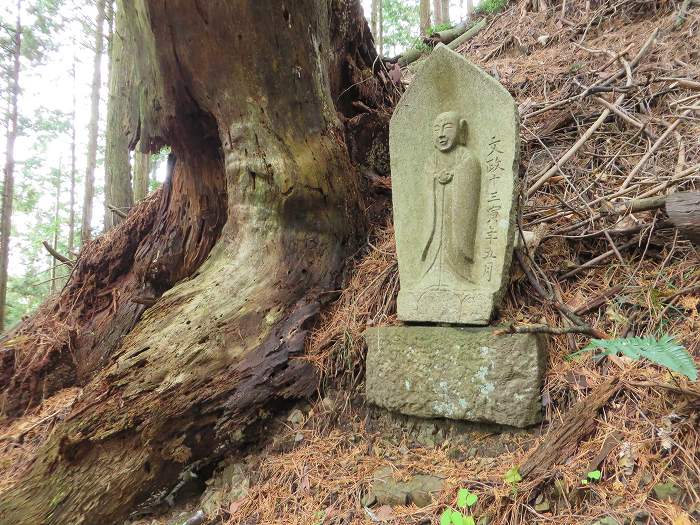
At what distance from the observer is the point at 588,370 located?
223 centimetres

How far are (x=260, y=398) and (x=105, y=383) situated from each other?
89cm

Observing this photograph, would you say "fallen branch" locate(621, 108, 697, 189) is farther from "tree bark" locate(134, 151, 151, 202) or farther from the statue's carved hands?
"tree bark" locate(134, 151, 151, 202)

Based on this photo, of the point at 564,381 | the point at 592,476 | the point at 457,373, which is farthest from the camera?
the point at 457,373

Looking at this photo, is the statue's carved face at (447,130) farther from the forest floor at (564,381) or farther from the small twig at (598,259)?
the small twig at (598,259)

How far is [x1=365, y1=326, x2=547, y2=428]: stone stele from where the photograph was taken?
89.5 inches

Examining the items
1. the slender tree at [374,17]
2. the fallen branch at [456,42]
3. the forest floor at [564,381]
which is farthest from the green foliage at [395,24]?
the forest floor at [564,381]

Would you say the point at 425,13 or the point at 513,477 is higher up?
the point at 425,13

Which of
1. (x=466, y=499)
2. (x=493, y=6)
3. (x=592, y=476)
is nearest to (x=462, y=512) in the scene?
(x=466, y=499)

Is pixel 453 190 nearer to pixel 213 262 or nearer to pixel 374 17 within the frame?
pixel 213 262

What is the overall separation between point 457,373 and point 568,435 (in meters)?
0.61

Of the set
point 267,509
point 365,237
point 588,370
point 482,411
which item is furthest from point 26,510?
point 588,370

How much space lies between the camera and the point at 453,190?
275 centimetres

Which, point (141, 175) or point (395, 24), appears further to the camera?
point (395, 24)

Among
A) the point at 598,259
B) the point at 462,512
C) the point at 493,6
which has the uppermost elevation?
the point at 493,6
